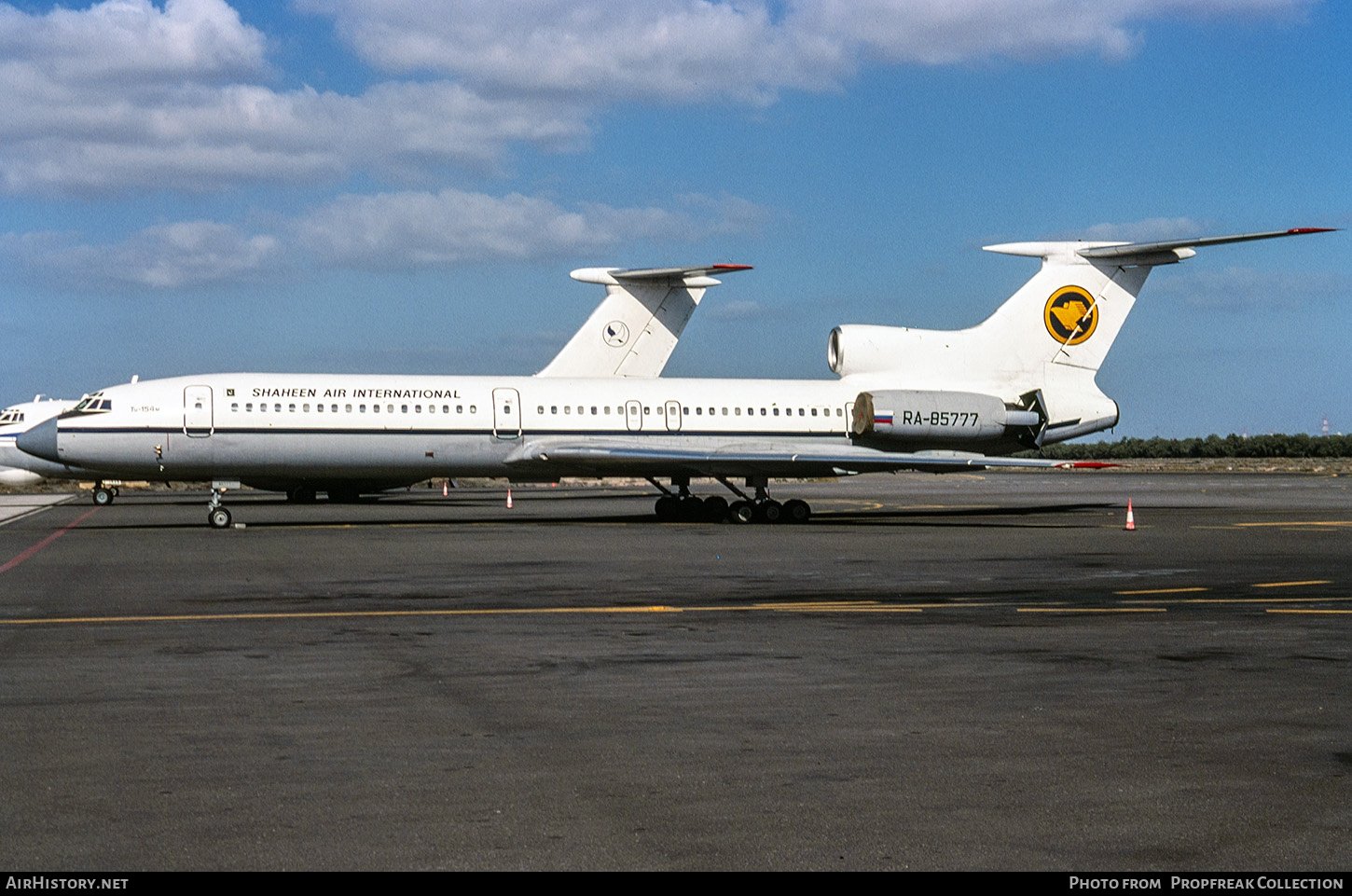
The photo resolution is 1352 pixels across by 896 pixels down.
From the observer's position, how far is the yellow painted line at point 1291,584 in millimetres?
16609

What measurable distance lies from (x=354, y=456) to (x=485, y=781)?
25584 millimetres

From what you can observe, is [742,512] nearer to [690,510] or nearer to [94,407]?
[690,510]

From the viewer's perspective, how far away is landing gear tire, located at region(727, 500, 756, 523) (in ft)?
106

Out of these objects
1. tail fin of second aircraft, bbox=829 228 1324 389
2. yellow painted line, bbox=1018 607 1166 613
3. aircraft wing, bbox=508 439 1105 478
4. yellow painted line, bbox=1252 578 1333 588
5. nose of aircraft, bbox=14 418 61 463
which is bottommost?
yellow painted line, bbox=1252 578 1333 588

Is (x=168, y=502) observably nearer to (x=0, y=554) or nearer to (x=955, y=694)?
(x=0, y=554)

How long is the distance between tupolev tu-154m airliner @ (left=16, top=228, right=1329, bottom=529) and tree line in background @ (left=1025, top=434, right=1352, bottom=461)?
80.8 m

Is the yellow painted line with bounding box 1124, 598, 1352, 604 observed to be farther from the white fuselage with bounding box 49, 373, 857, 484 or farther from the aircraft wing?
the white fuselage with bounding box 49, 373, 857, 484

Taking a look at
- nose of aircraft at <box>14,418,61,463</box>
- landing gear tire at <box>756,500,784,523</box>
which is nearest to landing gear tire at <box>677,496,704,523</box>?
landing gear tire at <box>756,500,784,523</box>

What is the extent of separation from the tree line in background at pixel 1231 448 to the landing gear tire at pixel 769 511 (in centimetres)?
8613

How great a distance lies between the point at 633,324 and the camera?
50.7 metres

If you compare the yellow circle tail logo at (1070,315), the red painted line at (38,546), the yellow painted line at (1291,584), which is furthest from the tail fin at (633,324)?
the yellow painted line at (1291,584)

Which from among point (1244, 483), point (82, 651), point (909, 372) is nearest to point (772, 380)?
point (909, 372)

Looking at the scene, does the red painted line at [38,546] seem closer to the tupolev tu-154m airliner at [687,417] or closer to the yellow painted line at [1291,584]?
the tupolev tu-154m airliner at [687,417]

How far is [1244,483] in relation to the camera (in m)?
58.8
